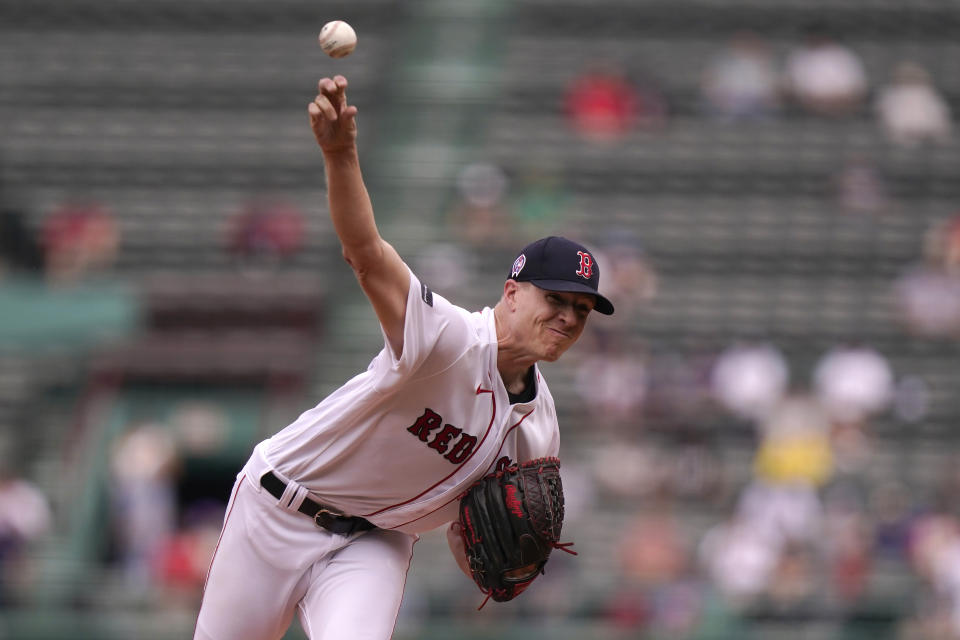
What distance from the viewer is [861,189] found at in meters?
12.5

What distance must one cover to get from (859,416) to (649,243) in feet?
8.63

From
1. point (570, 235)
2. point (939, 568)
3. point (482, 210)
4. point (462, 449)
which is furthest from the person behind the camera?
point (482, 210)

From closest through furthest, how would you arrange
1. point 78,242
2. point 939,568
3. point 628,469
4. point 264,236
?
point 939,568 → point 628,469 → point 264,236 → point 78,242

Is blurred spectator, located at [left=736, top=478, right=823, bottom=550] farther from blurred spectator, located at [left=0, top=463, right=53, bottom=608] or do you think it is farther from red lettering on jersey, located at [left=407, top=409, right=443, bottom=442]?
red lettering on jersey, located at [left=407, top=409, right=443, bottom=442]

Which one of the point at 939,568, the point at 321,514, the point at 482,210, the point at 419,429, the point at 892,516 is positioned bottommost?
the point at 939,568

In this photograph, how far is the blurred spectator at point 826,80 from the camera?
42.9 ft

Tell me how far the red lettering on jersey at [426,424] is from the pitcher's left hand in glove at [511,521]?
30cm

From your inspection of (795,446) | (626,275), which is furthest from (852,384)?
(626,275)

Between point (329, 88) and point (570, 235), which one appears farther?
point (570, 235)

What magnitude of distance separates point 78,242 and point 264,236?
65.3 inches

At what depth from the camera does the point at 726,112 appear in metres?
→ 13.1

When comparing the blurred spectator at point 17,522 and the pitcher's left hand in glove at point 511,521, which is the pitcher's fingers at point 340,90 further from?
the blurred spectator at point 17,522

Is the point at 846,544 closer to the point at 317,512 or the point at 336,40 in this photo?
the point at 317,512

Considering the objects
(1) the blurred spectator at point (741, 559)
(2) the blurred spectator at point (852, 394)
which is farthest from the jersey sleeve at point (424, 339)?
(2) the blurred spectator at point (852, 394)
